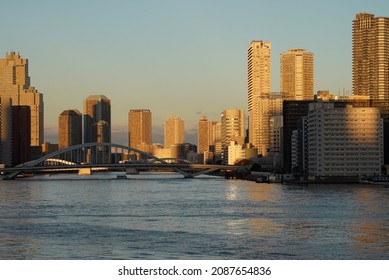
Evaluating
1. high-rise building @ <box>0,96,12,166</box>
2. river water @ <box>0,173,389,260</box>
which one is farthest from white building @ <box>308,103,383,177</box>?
high-rise building @ <box>0,96,12,166</box>

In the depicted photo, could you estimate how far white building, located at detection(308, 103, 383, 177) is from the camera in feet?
367

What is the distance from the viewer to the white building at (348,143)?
11175 cm

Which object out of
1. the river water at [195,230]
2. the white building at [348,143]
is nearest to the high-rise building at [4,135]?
the white building at [348,143]

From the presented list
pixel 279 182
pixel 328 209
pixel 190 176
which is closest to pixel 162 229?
pixel 328 209

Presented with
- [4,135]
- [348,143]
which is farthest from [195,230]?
[4,135]

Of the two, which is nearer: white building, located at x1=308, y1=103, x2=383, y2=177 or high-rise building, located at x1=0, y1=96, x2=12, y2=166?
white building, located at x1=308, y1=103, x2=383, y2=177

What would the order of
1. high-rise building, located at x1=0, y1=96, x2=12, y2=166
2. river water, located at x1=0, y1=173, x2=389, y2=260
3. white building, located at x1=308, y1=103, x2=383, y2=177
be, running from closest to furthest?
river water, located at x1=0, y1=173, x2=389, y2=260 → white building, located at x1=308, y1=103, x2=383, y2=177 → high-rise building, located at x1=0, y1=96, x2=12, y2=166

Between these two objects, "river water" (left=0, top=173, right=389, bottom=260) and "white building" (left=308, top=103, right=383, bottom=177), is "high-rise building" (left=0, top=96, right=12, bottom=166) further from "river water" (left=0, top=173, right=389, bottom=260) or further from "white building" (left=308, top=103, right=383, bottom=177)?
"river water" (left=0, top=173, right=389, bottom=260)

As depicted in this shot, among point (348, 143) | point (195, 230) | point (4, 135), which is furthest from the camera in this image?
point (4, 135)

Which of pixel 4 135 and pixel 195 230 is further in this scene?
pixel 4 135

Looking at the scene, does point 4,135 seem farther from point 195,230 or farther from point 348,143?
point 195,230

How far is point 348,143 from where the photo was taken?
4419 inches

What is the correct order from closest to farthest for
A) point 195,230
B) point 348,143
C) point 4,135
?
point 195,230 < point 348,143 < point 4,135
